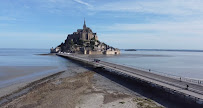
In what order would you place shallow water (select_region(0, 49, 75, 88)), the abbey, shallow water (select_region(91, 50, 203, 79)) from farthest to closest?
the abbey
shallow water (select_region(91, 50, 203, 79))
shallow water (select_region(0, 49, 75, 88))

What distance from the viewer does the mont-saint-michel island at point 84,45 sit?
399 ft

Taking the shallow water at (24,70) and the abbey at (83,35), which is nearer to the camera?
the shallow water at (24,70)

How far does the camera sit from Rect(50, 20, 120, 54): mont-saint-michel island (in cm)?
12150

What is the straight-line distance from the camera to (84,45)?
12600 cm

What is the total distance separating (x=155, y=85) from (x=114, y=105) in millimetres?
6327

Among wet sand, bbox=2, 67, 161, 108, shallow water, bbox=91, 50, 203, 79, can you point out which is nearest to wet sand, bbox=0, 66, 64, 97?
wet sand, bbox=2, 67, 161, 108

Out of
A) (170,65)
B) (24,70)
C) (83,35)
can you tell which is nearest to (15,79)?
(24,70)

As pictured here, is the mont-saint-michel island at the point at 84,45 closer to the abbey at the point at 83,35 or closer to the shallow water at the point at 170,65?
the abbey at the point at 83,35

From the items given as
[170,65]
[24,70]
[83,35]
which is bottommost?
[24,70]

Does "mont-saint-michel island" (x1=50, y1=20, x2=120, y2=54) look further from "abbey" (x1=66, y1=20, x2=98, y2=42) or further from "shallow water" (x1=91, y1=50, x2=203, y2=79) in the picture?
"shallow water" (x1=91, y1=50, x2=203, y2=79)

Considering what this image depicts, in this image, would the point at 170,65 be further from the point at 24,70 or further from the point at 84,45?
the point at 84,45

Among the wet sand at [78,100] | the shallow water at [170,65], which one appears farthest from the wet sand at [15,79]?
the shallow water at [170,65]

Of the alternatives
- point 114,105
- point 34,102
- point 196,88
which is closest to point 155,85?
point 196,88

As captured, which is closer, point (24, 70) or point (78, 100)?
point (78, 100)
